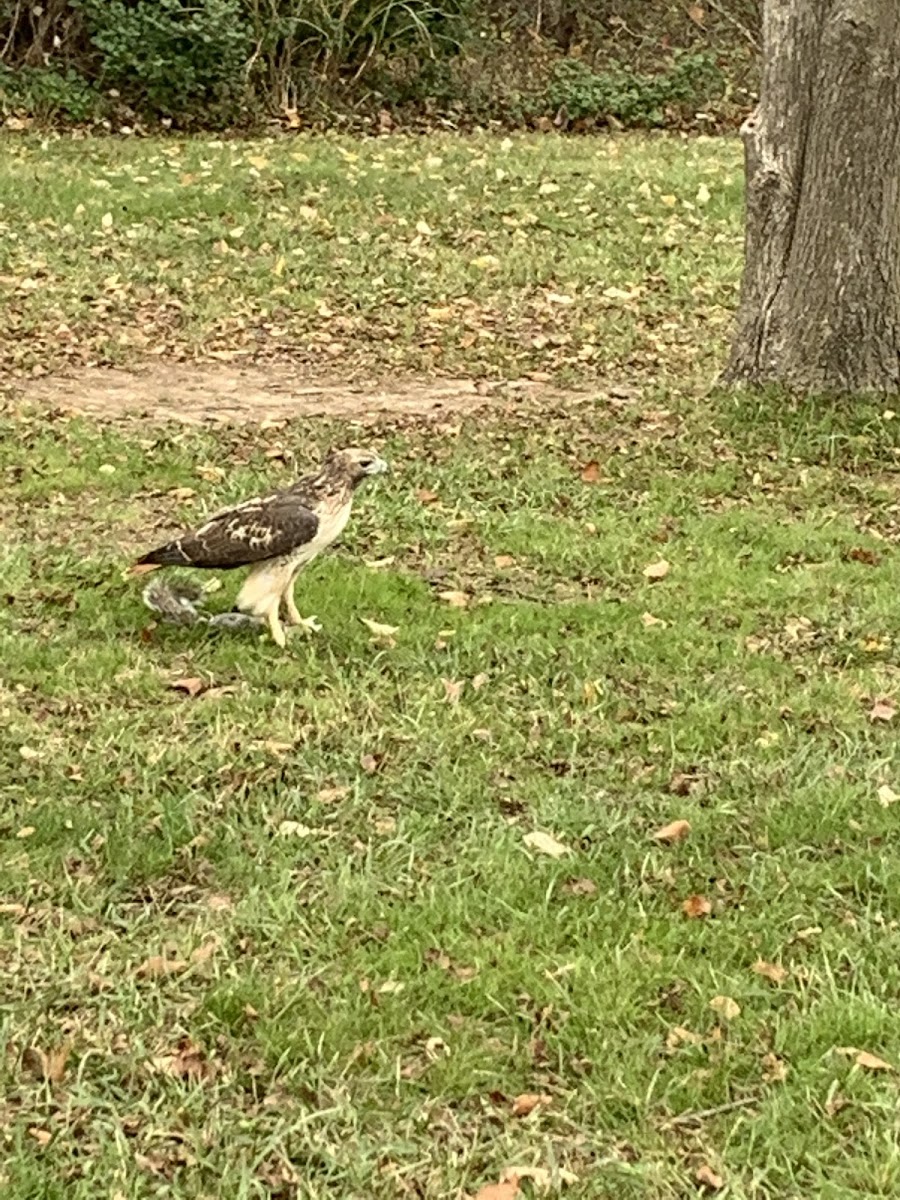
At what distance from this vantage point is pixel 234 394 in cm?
952

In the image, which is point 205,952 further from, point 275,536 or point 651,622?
Answer: point 651,622

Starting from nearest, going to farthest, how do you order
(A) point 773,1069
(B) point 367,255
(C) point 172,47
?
(A) point 773,1069, (B) point 367,255, (C) point 172,47

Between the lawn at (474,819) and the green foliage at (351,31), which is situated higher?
the green foliage at (351,31)

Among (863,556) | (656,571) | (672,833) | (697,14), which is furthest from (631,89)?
(672,833)

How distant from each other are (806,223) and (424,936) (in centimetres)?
530

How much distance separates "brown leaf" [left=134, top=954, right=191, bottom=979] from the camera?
399 cm

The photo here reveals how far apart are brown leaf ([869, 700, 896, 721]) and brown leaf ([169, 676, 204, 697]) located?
6.63ft

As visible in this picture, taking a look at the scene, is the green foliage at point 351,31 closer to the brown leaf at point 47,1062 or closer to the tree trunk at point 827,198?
the tree trunk at point 827,198

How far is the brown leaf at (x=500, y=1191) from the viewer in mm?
3324

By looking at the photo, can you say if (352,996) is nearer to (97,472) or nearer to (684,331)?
(97,472)

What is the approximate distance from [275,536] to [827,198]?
3.92 metres

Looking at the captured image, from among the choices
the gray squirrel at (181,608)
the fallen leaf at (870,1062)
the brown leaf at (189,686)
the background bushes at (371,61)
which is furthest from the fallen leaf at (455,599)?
the background bushes at (371,61)

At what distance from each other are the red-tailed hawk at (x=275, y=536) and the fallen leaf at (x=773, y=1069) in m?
2.54

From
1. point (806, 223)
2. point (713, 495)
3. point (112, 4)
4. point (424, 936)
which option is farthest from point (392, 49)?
point (424, 936)
